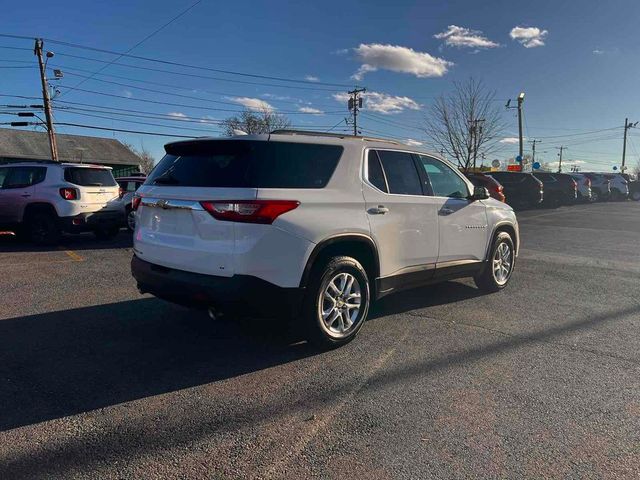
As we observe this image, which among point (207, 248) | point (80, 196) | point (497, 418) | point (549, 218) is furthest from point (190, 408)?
point (549, 218)

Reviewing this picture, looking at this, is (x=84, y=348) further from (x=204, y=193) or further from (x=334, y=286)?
(x=334, y=286)

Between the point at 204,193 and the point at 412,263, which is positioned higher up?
the point at 204,193

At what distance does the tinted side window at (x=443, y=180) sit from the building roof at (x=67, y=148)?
4369 cm

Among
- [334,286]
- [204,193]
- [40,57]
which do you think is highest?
[40,57]

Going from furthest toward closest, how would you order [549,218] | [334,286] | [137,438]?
1. [549,218]
2. [334,286]
3. [137,438]

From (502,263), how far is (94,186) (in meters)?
8.32

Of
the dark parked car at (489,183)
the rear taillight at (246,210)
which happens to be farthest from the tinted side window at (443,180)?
the dark parked car at (489,183)

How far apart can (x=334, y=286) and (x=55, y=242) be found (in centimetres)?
837

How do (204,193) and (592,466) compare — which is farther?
(204,193)

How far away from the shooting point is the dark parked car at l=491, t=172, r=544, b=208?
22.2 meters

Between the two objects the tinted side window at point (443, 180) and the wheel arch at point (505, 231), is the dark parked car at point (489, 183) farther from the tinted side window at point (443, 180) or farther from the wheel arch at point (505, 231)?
the tinted side window at point (443, 180)

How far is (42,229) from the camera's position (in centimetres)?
1011

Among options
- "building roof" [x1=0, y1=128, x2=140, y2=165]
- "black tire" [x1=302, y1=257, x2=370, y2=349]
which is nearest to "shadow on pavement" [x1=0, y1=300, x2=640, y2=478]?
"black tire" [x1=302, y1=257, x2=370, y2=349]

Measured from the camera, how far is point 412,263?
5.00 metres
